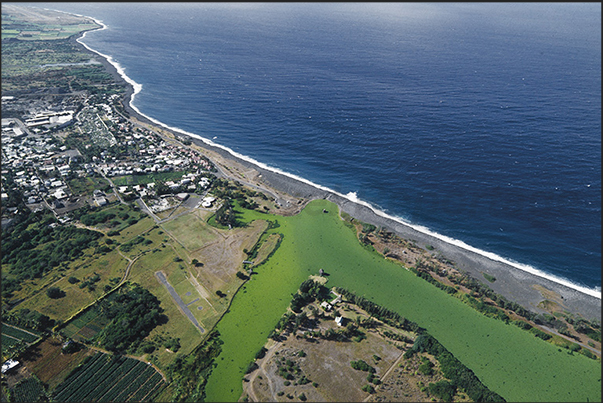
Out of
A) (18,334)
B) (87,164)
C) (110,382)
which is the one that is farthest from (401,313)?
(87,164)

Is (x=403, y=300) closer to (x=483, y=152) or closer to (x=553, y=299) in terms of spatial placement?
(x=553, y=299)

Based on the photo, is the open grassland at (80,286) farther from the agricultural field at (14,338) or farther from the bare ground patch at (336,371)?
the bare ground patch at (336,371)

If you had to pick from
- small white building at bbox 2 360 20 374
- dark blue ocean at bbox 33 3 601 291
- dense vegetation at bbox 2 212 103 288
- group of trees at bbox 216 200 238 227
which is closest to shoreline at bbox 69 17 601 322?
dark blue ocean at bbox 33 3 601 291

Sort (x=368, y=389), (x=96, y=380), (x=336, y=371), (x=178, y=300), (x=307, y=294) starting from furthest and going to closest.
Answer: (x=307, y=294), (x=178, y=300), (x=336, y=371), (x=96, y=380), (x=368, y=389)

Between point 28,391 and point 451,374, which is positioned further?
point 451,374

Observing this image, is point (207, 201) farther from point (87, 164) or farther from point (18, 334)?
point (18, 334)

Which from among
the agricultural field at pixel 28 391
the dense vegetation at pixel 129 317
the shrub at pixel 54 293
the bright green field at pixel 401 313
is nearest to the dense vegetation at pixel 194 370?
the bright green field at pixel 401 313

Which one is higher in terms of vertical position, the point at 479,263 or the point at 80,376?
the point at 479,263
